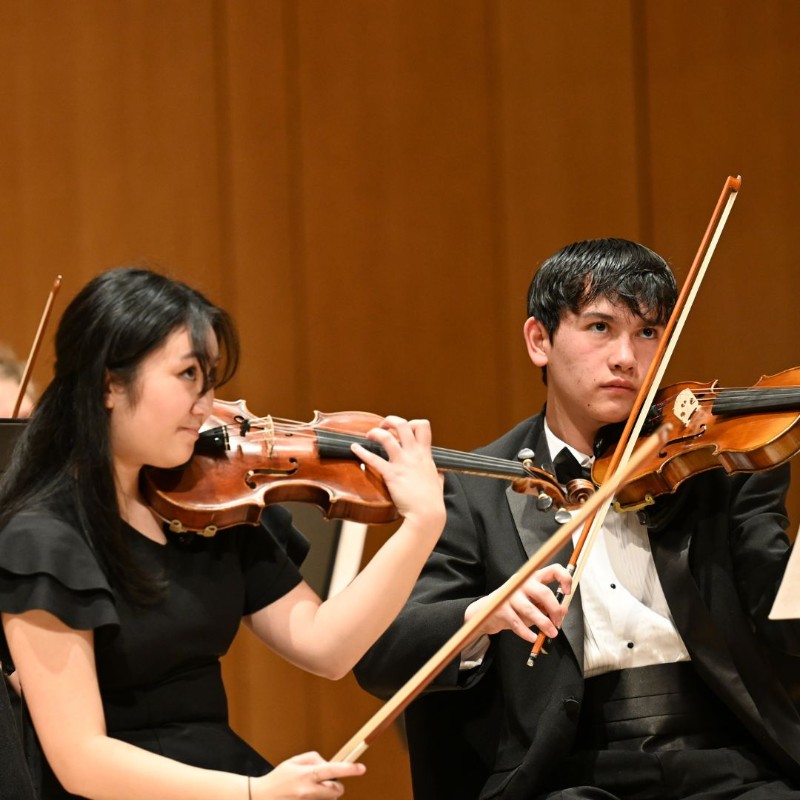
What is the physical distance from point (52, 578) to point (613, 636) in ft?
2.85

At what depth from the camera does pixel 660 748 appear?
180 centimetres

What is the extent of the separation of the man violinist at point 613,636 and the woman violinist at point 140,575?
0.26m

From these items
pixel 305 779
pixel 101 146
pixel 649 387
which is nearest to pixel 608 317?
pixel 649 387

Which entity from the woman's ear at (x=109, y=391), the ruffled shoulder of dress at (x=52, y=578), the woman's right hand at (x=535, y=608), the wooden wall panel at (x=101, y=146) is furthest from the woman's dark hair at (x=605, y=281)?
the wooden wall panel at (x=101, y=146)

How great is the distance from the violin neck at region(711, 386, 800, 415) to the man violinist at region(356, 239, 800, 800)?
0.58 feet

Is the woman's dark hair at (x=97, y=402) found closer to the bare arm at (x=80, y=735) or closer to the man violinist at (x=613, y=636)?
the bare arm at (x=80, y=735)

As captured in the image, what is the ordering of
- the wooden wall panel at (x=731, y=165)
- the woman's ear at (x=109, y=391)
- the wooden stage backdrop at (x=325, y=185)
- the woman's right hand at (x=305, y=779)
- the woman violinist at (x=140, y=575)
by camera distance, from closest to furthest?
1. the woman's right hand at (x=305, y=779)
2. the woman violinist at (x=140, y=575)
3. the woman's ear at (x=109, y=391)
4. the wooden wall panel at (x=731, y=165)
5. the wooden stage backdrop at (x=325, y=185)

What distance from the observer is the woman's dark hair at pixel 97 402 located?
1.48 m

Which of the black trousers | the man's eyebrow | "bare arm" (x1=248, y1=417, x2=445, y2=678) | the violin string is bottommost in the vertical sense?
the black trousers

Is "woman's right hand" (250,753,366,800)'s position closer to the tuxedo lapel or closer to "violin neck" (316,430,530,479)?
"violin neck" (316,430,530,479)

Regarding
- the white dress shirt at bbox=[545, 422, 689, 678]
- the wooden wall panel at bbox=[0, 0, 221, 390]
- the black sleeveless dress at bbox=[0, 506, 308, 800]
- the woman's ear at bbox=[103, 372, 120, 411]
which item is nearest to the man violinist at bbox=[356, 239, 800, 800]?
the white dress shirt at bbox=[545, 422, 689, 678]

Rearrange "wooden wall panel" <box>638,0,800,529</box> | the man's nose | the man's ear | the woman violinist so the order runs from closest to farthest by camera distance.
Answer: the woman violinist < the man's nose < the man's ear < "wooden wall panel" <box>638,0,800,529</box>

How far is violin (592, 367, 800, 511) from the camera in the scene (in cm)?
167

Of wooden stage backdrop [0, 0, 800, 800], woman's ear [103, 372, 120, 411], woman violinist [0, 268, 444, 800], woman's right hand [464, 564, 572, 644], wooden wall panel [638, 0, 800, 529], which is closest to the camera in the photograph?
woman violinist [0, 268, 444, 800]
